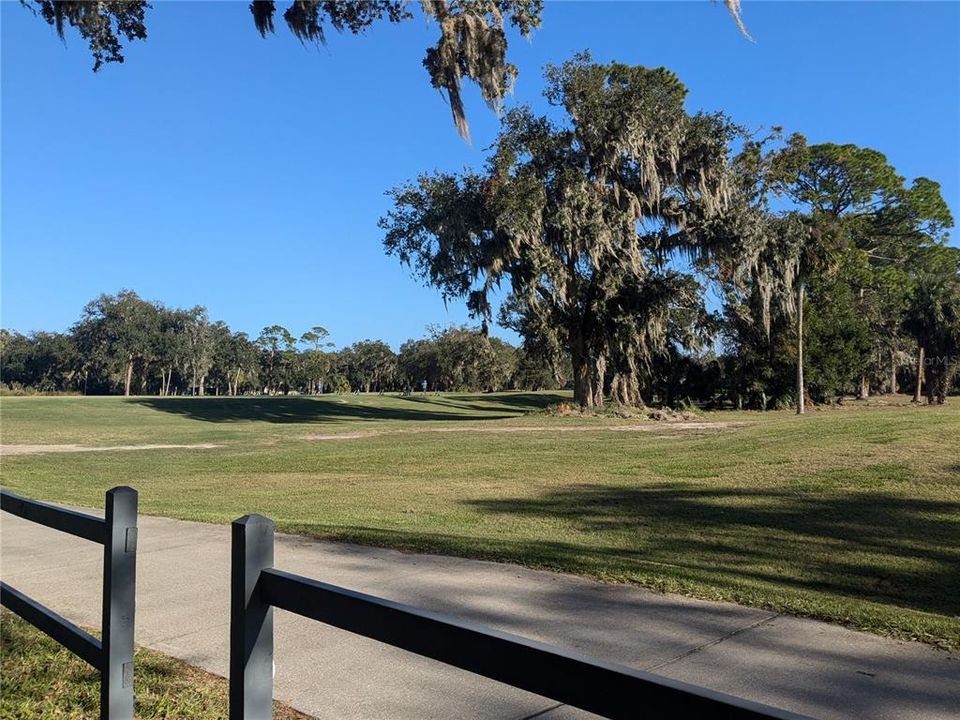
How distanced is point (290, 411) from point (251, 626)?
43.5 meters

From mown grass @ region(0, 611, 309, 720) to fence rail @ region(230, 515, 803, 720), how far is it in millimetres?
1865

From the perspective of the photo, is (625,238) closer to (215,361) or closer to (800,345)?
(800,345)

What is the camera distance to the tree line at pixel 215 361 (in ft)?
264

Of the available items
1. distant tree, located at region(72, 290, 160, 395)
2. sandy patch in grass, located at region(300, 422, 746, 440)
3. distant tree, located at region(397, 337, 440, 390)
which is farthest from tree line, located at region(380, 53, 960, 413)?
distant tree, located at region(72, 290, 160, 395)

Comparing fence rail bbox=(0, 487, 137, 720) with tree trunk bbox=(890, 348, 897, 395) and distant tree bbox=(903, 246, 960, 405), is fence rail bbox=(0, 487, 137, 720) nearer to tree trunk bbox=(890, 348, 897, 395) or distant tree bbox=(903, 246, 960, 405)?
distant tree bbox=(903, 246, 960, 405)

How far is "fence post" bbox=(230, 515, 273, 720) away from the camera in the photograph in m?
2.37

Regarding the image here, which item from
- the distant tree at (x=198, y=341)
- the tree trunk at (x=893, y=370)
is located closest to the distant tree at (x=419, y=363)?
the distant tree at (x=198, y=341)

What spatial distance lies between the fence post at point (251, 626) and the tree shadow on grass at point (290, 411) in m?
35.6

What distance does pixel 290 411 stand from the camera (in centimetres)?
4475

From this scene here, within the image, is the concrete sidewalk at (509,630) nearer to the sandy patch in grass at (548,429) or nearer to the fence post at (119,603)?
the fence post at (119,603)

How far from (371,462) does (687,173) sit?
64.8ft

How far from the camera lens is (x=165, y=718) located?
4043mm

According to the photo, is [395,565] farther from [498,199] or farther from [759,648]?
[498,199]

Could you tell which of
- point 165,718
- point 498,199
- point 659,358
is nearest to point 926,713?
point 165,718
